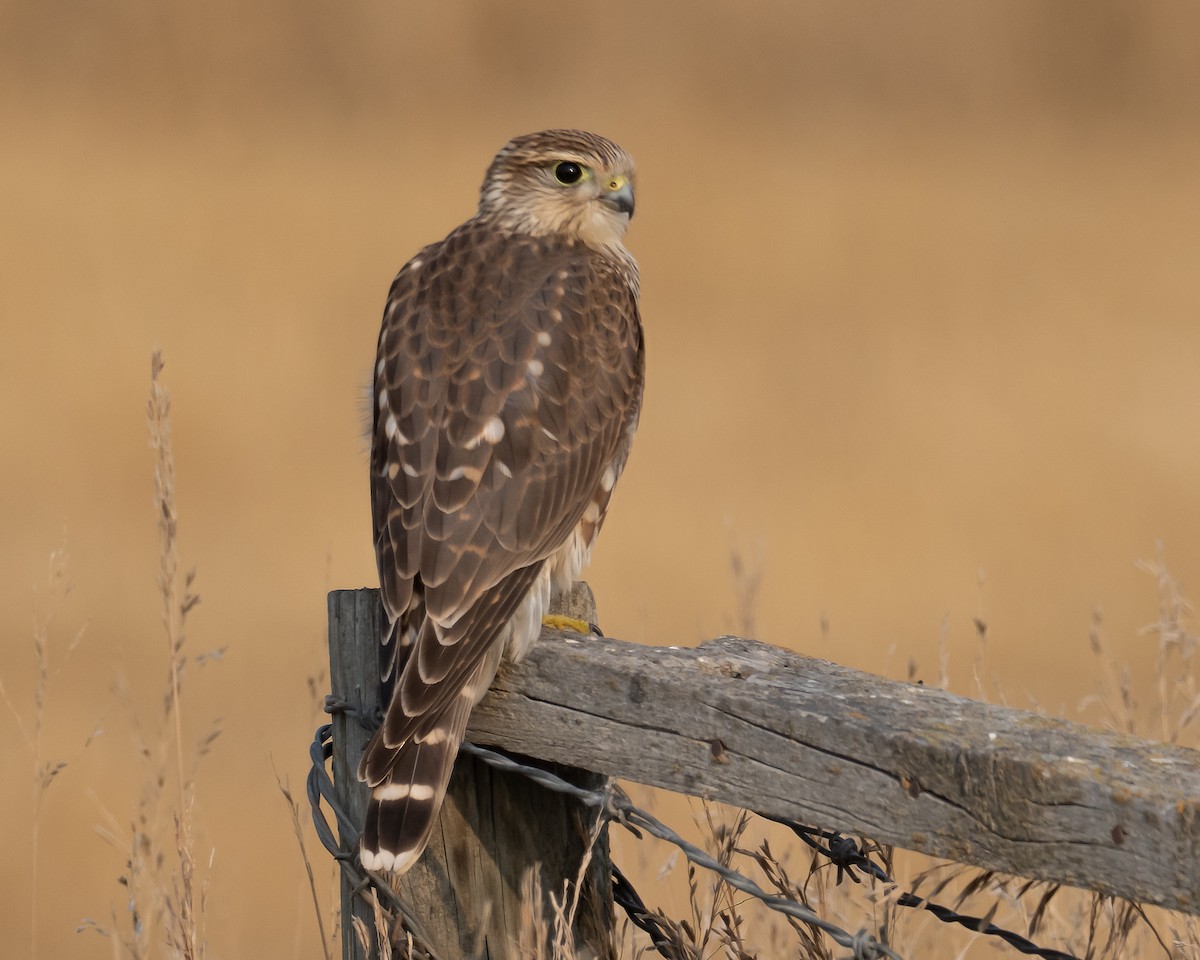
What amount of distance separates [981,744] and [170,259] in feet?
33.6

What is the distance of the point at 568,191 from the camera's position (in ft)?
12.8

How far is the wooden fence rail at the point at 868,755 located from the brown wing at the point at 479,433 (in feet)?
0.55

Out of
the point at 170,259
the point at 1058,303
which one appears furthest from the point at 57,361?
the point at 1058,303

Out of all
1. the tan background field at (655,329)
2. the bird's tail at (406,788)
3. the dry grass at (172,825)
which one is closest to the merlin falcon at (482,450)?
the bird's tail at (406,788)

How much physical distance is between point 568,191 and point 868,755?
86.1 inches

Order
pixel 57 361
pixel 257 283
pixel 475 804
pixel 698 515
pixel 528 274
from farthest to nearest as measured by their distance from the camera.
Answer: pixel 257 283, pixel 57 361, pixel 698 515, pixel 528 274, pixel 475 804

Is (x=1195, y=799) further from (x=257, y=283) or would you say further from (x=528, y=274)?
(x=257, y=283)

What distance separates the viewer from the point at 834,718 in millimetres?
1981

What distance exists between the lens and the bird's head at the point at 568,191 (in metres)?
3.86

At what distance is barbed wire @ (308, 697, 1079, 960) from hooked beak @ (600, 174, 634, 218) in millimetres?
1624

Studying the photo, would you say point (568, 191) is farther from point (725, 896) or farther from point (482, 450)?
point (725, 896)

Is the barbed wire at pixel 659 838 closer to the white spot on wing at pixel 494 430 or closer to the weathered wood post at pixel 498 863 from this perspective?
the weathered wood post at pixel 498 863

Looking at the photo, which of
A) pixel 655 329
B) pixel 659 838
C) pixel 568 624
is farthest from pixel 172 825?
pixel 655 329

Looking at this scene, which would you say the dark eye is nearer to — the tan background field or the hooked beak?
the hooked beak
